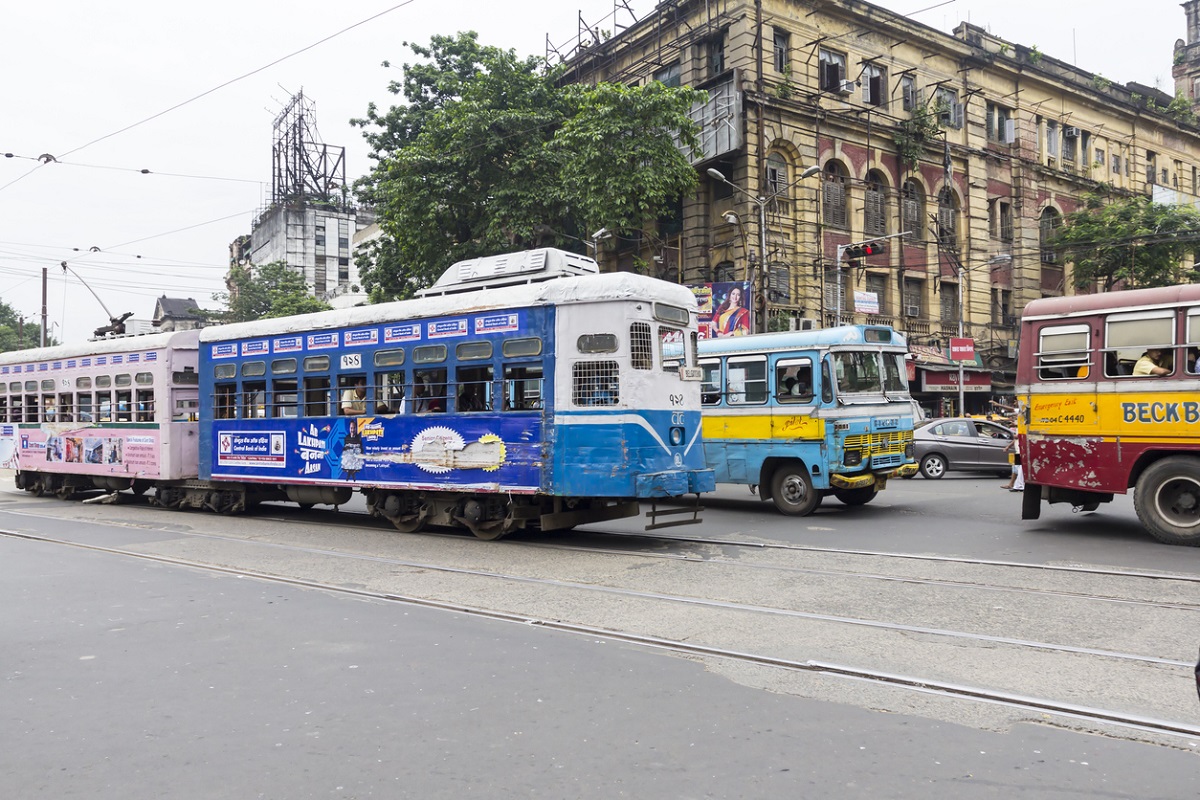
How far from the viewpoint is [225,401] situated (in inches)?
631

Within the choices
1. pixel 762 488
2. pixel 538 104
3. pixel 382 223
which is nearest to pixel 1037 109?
pixel 538 104

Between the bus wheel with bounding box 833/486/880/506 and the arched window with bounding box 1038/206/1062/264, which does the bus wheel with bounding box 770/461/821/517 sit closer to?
the bus wheel with bounding box 833/486/880/506

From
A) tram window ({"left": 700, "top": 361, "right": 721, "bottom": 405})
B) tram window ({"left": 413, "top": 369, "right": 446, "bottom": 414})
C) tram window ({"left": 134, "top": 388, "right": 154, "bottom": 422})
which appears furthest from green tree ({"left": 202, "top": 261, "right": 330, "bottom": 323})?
tram window ({"left": 413, "top": 369, "right": 446, "bottom": 414})

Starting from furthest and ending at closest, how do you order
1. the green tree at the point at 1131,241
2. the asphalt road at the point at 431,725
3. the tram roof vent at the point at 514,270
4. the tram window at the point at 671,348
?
the green tree at the point at 1131,241 < the tram roof vent at the point at 514,270 < the tram window at the point at 671,348 < the asphalt road at the point at 431,725

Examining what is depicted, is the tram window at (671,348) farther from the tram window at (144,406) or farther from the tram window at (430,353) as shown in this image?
the tram window at (144,406)

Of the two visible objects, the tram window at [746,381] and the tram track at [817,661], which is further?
the tram window at [746,381]

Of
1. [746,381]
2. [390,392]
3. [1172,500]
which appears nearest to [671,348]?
[746,381]

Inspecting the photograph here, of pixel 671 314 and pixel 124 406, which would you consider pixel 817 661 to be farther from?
pixel 124 406

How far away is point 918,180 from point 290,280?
142 ft

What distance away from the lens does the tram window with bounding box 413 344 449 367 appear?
490 inches

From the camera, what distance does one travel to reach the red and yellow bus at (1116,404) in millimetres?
10555

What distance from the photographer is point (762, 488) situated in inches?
594

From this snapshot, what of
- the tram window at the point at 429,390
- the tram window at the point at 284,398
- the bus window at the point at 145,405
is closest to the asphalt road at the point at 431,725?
the tram window at the point at 429,390

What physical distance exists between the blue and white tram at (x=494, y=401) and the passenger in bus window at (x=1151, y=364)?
534cm
